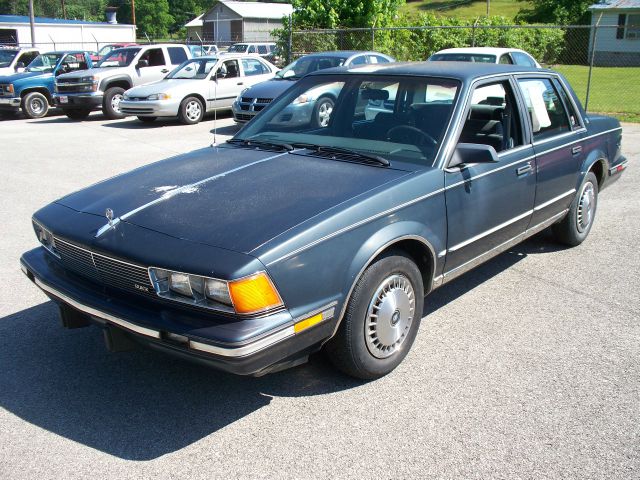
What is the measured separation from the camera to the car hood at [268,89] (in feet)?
42.9

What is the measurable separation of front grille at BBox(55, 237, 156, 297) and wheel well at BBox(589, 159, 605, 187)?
4.52 m

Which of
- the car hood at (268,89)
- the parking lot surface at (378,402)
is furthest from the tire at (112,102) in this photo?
the parking lot surface at (378,402)

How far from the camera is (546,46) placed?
3186 cm

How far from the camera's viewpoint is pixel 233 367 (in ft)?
9.57

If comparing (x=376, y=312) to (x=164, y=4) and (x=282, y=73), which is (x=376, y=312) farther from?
(x=164, y=4)

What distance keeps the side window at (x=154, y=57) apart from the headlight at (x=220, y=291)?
15433 millimetres

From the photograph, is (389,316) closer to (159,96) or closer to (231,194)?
(231,194)

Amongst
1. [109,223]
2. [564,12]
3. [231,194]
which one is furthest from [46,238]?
[564,12]

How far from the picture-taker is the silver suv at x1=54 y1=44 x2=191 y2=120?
1617 centimetres

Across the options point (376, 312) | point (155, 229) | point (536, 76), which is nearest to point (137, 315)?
point (155, 229)

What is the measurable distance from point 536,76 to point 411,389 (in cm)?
294

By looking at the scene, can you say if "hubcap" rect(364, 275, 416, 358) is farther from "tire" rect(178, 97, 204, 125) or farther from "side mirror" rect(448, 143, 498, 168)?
"tire" rect(178, 97, 204, 125)

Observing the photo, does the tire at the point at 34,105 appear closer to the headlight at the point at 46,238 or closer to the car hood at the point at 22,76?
the car hood at the point at 22,76

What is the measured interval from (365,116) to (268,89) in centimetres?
907
